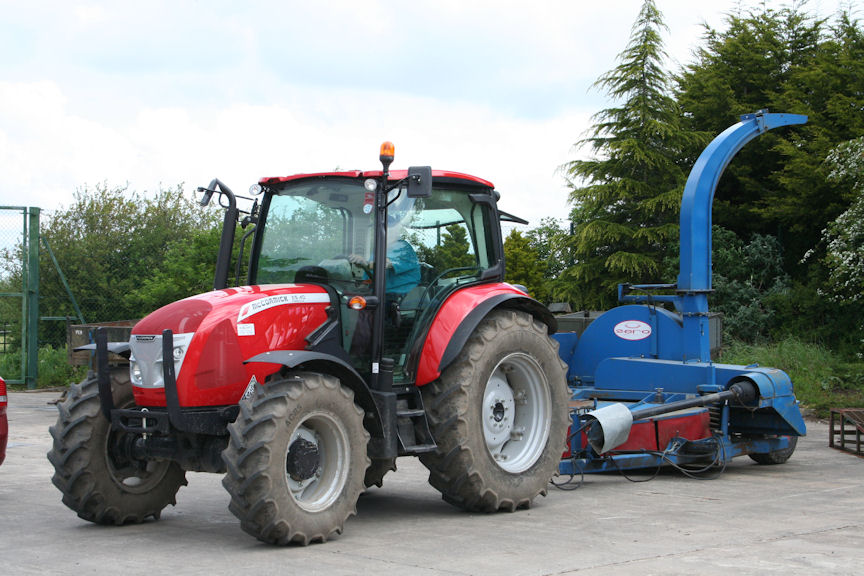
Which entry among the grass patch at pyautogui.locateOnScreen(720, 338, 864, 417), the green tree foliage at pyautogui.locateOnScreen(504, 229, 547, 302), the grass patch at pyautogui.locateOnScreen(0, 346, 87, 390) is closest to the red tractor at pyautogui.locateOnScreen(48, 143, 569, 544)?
the grass patch at pyautogui.locateOnScreen(720, 338, 864, 417)

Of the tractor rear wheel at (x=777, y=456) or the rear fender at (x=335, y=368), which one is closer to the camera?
the rear fender at (x=335, y=368)

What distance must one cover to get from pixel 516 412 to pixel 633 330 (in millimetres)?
2980

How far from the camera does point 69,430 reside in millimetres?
6527

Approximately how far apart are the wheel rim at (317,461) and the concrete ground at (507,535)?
31cm

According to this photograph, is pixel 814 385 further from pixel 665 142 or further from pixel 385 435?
pixel 385 435

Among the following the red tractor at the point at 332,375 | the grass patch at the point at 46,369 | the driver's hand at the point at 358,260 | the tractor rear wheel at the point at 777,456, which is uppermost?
the driver's hand at the point at 358,260

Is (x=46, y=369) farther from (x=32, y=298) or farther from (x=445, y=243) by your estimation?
(x=445, y=243)

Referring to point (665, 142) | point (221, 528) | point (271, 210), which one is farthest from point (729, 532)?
point (665, 142)

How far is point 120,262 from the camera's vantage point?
2197 cm

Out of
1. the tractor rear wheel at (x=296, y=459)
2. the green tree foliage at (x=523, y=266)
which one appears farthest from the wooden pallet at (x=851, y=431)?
the green tree foliage at (x=523, y=266)

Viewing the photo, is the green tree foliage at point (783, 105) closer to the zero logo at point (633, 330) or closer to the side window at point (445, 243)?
the zero logo at point (633, 330)

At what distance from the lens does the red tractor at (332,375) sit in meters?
6.07

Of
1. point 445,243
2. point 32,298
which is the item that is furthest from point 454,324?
point 32,298

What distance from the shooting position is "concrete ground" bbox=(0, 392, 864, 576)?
5.48 metres
